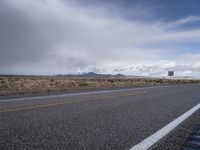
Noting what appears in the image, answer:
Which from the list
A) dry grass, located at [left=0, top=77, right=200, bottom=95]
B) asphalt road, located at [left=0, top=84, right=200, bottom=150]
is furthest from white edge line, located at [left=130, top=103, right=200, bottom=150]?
dry grass, located at [left=0, top=77, right=200, bottom=95]

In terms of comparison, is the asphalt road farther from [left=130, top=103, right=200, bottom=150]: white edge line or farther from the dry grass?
the dry grass

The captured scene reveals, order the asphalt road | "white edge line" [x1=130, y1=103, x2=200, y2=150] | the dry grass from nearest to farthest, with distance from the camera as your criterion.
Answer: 1. the asphalt road
2. "white edge line" [x1=130, y1=103, x2=200, y2=150]
3. the dry grass

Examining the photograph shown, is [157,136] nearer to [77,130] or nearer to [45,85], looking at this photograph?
[77,130]

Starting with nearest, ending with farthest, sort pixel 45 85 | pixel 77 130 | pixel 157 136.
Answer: pixel 157 136 < pixel 77 130 < pixel 45 85

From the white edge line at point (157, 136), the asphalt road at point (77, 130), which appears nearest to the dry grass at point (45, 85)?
the asphalt road at point (77, 130)

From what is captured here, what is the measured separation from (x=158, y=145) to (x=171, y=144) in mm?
272

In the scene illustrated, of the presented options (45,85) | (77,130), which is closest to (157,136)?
(77,130)

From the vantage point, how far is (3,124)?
6.89 metres

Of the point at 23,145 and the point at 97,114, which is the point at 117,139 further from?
the point at 97,114

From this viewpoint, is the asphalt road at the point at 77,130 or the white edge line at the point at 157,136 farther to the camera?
the white edge line at the point at 157,136

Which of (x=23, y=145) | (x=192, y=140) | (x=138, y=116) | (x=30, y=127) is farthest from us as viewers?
(x=138, y=116)

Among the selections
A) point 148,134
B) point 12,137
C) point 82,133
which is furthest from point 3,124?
point 148,134

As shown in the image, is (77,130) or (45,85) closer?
(77,130)

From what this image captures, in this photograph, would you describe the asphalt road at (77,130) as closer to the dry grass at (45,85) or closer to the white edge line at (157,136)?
the white edge line at (157,136)
